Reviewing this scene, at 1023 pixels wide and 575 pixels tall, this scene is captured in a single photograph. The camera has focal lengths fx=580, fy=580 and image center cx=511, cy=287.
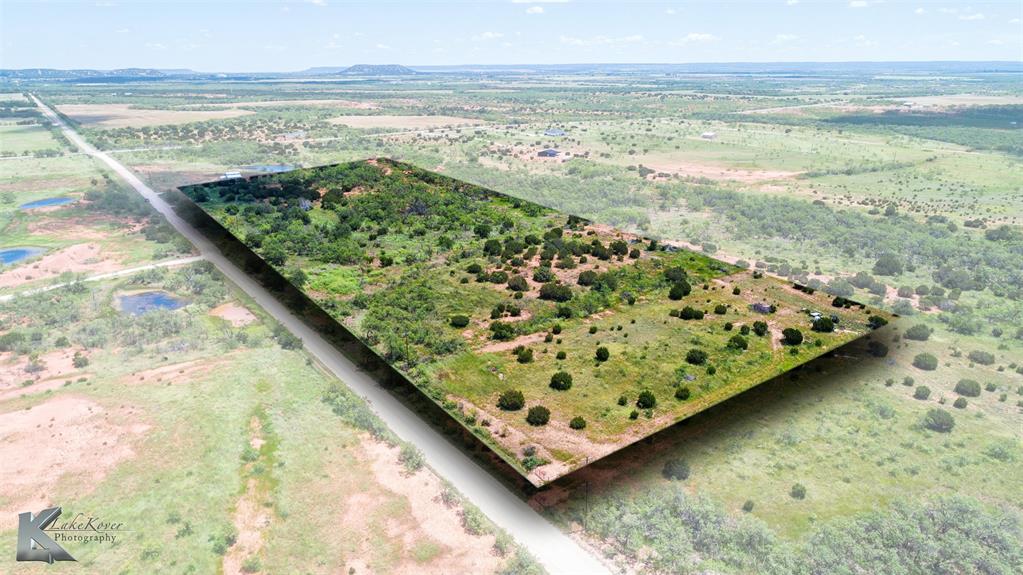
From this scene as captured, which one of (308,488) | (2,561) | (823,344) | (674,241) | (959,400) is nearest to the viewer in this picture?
(2,561)

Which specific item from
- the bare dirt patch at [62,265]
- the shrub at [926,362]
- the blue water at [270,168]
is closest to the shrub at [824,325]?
the shrub at [926,362]

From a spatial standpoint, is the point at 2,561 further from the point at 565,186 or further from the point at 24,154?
the point at 24,154

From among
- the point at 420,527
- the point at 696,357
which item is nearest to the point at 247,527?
the point at 420,527

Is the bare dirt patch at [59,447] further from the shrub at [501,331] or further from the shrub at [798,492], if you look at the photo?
the shrub at [798,492]

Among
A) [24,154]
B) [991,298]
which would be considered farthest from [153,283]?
[24,154]

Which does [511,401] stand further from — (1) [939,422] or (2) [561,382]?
(1) [939,422]

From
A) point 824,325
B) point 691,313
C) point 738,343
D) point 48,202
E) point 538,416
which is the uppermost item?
point 824,325
